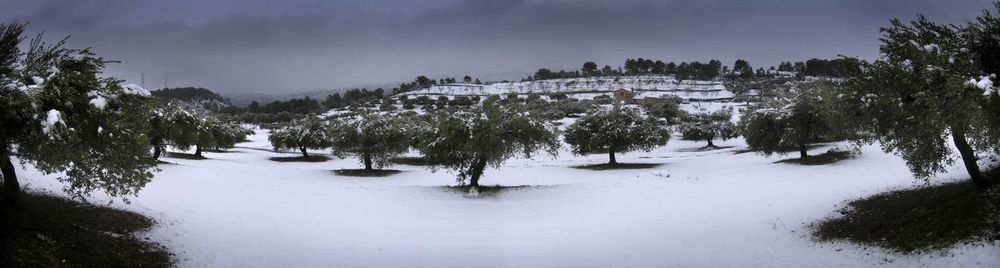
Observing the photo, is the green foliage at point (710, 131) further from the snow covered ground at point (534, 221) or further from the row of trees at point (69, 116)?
the row of trees at point (69, 116)

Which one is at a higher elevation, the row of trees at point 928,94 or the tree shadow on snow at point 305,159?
the row of trees at point 928,94

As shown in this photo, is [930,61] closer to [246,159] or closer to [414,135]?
[414,135]

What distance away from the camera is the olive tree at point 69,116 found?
9.76 meters

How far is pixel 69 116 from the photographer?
11.6 metres

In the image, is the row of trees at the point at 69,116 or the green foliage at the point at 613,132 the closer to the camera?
the row of trees at the point at 69,116

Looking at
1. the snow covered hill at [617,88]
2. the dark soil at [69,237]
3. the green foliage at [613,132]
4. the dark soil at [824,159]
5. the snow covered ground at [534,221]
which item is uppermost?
the snow covered hill at [617,88]

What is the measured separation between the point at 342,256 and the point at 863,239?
13505 mm

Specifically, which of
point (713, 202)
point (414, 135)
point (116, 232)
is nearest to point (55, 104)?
point (116, 232)

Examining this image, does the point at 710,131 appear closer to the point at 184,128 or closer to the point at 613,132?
the point at 613,132

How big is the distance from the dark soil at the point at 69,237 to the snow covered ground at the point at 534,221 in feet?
2.89

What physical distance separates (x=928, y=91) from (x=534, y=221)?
12444 millimetres

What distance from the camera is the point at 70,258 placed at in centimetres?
1065

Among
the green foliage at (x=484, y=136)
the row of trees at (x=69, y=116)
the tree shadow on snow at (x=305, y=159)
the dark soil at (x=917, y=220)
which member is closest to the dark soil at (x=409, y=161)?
the tree shadow on snow at (x=305, y=159)

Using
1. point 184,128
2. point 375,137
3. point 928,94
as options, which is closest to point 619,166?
point 375,137
